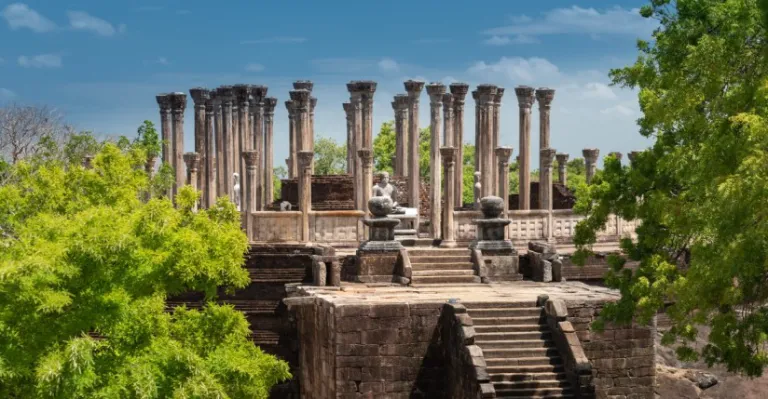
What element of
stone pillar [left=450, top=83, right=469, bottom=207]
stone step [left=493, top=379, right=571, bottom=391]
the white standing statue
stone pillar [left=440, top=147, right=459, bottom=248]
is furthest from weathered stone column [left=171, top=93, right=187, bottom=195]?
stone step [left=493, top=379, right=571, bottom=391]

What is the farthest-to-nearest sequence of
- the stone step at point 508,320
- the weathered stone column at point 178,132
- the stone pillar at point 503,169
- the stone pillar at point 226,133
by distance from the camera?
the stone pillar at point 226,133 < the weathered stone column at point 178,132 < the stone pillar at point 503,169 < the stone step at point 508,320

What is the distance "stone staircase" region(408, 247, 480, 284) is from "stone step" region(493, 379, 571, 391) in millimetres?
5528

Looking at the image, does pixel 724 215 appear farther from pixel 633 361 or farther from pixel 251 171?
pixel 251 171

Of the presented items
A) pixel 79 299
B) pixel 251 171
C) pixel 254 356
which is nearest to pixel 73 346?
pixel 79 299

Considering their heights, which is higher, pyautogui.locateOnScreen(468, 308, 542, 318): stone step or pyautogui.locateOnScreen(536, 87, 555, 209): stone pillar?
pyautogui.locateOnScreen(536, 87, 555, 209): stone pillar

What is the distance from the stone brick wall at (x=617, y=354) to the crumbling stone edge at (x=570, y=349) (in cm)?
38

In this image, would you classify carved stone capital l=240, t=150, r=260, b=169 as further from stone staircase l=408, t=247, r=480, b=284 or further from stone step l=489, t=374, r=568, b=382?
stone step l=489, t=374, r=568, b=382

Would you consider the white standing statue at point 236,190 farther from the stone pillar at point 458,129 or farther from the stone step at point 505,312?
the stone step at point 505,312

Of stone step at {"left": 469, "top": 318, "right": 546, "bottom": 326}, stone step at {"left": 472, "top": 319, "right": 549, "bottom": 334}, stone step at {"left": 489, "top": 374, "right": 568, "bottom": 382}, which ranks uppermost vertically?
stone step at {"left": 469, "top": 318, "right": 546, "bottom": 326}

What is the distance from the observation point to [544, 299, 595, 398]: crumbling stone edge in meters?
19.3

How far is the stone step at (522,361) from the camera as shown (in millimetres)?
19656

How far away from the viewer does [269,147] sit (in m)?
41.9

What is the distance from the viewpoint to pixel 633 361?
21062 mm

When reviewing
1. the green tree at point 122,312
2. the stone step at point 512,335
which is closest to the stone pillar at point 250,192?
the green tree at point 122,312
